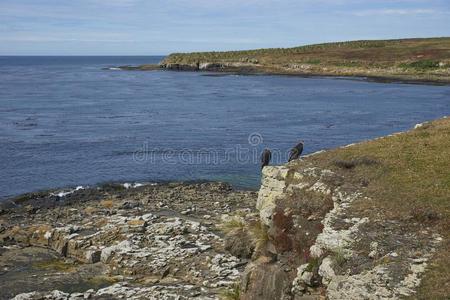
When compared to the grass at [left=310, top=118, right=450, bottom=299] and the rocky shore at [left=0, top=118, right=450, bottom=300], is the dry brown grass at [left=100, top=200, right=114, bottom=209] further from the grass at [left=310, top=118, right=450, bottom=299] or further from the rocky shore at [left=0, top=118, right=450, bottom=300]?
the grass at [left=310, top=118, right=450, bottom=299]

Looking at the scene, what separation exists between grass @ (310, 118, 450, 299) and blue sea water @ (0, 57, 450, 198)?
14194 mm

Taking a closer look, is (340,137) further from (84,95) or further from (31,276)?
(84,95)

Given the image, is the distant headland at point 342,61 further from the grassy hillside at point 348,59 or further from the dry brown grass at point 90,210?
Result: the dry brown grass at point 90,210

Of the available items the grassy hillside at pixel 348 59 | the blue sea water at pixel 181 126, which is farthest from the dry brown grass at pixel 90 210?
the grassy hillside at pixel 348 59

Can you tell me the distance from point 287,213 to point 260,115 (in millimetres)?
49594

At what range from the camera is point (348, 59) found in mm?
145125

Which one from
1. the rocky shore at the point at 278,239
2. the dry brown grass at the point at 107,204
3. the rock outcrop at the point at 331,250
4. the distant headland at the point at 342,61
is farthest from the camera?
the distant headland at the point at 342,61

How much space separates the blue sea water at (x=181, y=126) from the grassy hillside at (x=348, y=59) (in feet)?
62.6

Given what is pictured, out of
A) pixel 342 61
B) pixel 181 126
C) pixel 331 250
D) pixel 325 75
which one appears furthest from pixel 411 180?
pixel 342 61

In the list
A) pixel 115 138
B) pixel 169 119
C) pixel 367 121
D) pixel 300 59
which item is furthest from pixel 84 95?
pixel 300 59

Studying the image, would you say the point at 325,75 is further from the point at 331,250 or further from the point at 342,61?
the point at 331,250

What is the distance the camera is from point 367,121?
64.8 metres

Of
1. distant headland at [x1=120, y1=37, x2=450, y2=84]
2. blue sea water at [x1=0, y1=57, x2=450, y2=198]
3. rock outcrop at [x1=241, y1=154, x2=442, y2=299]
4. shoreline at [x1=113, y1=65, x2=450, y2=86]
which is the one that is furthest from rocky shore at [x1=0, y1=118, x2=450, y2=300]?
distant headland at [x1=120, y1=37, x2=450, y2=84]

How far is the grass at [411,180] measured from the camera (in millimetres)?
15820
